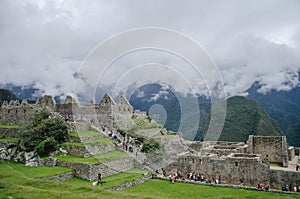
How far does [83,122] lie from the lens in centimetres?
2612

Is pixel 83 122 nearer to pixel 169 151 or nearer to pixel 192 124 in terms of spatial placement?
pixel 169 151

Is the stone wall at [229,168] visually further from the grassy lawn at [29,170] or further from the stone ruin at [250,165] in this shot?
the grassy lawn at [29,170]

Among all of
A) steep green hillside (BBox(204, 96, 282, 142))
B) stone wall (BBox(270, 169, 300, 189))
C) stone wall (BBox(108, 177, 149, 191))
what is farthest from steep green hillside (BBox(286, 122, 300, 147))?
stone wall (BBox(108, 177, 149, 191))

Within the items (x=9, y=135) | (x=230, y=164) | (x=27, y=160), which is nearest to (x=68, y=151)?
(x=27, y=160)

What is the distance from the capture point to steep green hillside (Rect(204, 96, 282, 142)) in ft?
150

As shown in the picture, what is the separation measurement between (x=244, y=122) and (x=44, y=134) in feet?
130

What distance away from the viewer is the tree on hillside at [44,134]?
21344 millimetres

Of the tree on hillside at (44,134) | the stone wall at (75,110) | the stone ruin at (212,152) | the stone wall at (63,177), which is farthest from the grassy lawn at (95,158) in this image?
the stone wall at (75,110)

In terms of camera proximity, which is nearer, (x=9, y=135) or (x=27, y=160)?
(x=27, y=160)

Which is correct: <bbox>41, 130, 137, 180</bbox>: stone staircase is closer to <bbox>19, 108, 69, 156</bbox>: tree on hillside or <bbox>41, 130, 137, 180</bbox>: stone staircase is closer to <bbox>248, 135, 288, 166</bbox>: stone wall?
<bbox>19, 108, 69, 156</bbox>: tree on hillside

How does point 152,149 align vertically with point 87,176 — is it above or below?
above

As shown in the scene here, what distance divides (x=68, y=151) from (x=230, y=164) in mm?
12937

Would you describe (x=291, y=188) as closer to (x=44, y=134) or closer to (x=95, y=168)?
(x=95, y=168)

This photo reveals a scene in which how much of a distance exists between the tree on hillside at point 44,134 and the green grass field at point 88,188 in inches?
81.7
